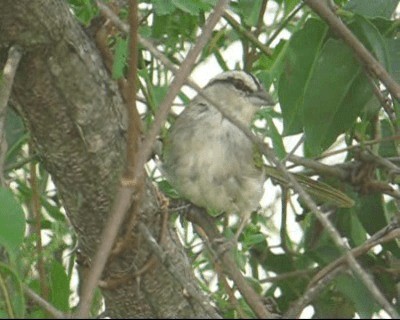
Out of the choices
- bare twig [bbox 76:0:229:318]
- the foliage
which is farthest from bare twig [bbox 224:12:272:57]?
bare twig [bbox 76:0:229:318]

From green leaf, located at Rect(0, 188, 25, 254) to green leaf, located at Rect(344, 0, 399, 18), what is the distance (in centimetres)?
96

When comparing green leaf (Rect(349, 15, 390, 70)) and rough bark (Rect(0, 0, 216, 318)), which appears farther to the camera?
green leaf (Rect(349, 15, 390, 70))

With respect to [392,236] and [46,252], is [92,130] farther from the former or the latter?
[392,236]

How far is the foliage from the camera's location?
2.33 meters

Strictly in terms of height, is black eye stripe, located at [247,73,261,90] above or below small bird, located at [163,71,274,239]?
above

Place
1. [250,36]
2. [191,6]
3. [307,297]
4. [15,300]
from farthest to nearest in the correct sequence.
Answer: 1. [250,36]
2. [191,6]
3. [15,300]
4. [307,297]

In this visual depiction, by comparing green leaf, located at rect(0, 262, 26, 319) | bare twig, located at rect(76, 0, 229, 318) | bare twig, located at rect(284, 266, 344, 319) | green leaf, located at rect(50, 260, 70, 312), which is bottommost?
green leaf, located at rect(50, 260, 70, 312)

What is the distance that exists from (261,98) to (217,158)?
6.9 inches

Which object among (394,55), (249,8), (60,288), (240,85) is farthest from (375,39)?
(60,288)

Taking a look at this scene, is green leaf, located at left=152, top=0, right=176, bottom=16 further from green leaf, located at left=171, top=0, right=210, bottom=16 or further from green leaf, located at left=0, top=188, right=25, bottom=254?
green leaf, located at left=0, top=188, right=25, bottom=254

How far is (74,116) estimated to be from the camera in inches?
83.3

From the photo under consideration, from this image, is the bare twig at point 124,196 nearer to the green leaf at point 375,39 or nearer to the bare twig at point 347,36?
the bare twig at point 347,36

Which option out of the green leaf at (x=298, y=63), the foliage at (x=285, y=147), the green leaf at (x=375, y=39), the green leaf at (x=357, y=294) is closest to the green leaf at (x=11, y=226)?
the foliage at (x=285, y=147)

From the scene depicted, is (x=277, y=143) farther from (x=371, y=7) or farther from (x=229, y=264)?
(x=229, y=264)
